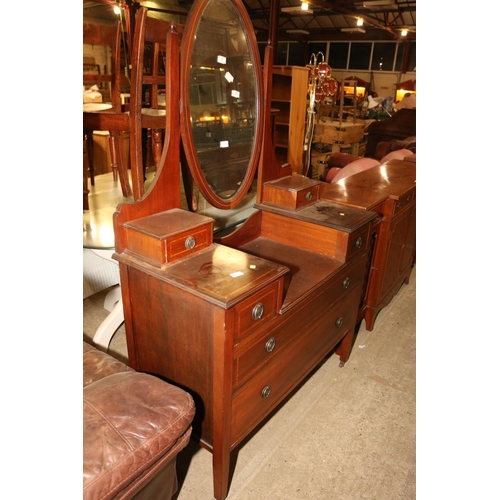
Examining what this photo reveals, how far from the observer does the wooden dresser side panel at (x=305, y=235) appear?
1860 mm

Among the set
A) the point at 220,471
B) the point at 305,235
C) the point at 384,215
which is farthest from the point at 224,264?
the point at 384,215

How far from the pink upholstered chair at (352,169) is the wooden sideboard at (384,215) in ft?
0.72

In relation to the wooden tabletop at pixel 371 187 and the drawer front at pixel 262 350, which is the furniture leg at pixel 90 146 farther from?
the drawer front at pixel 262 350

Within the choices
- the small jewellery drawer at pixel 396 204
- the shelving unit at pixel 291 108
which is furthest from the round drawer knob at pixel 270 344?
the shelving unit at pixel 291 108

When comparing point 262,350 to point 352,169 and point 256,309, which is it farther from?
point 352,169

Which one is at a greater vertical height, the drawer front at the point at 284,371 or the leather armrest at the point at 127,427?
the leather armrest at the point at 127,427

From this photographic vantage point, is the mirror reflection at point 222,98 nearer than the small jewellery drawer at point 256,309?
No

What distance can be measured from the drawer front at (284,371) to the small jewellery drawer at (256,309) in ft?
Result: 0.73

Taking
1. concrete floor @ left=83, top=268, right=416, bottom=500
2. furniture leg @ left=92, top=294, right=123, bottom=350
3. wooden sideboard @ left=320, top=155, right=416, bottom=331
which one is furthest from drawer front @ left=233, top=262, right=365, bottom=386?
furniture leg @ left=92, top=294, right=123, bottom=350

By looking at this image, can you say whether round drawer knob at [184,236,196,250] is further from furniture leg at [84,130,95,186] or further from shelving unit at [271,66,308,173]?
shelving unit at [271,66,308,173]

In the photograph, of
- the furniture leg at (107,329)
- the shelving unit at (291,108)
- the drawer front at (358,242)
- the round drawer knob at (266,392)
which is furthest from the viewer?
the shelving unit at (291,108)

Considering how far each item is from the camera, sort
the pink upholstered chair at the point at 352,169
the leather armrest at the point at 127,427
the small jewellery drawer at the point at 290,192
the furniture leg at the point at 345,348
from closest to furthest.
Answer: the leather armrest at the point at 127,427, the small jewellery drawer at the point at 290,192, the furniture leg at the point at 345,348, the pink upholstered chair at the point at 352,169

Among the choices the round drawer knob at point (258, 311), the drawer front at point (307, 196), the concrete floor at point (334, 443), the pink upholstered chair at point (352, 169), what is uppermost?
the pink upholstered chair at point (352, 169)

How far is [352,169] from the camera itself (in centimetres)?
327
